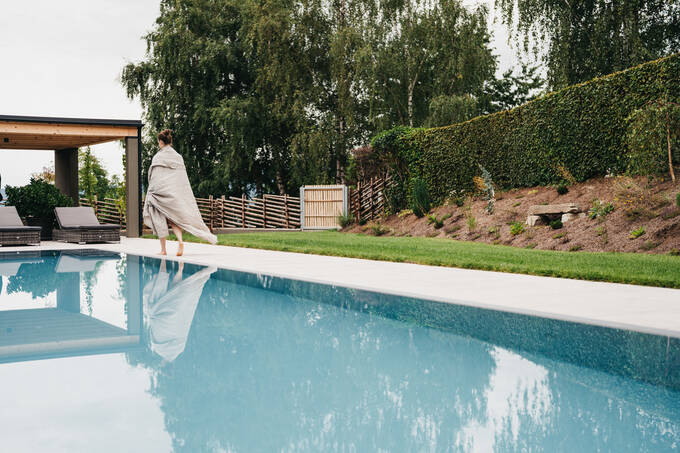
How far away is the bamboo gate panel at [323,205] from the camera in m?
24.6

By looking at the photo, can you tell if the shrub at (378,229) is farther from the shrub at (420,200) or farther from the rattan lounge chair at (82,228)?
the rattan lounge chair at (82,228)

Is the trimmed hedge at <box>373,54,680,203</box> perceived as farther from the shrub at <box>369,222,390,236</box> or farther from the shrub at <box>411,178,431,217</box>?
the shrub at <box>369,222,390,236</box>

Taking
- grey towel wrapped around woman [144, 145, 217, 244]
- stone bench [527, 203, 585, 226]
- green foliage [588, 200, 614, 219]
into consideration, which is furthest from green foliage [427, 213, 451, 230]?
grey towel wrapped around woman [144, 145, 217, 244]

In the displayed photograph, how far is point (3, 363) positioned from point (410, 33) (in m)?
23.1

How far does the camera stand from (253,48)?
94.7 feet

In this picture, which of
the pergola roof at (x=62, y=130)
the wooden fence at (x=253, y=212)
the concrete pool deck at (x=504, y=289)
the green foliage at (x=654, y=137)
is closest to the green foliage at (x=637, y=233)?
the green foliage at (x=654, y=137)

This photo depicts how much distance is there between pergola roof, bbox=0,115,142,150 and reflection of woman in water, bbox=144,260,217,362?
9.60 m

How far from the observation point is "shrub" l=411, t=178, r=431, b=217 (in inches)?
740

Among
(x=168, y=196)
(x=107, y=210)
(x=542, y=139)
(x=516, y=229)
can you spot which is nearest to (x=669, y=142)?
(x=516, y=229)

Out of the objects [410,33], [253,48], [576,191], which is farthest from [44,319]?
[253,48]

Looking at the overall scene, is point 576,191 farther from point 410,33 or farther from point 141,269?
point 410,33

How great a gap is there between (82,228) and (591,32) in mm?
15060

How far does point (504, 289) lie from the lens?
6723 millimetres

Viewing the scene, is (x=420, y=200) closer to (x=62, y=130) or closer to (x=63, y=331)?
(x=62, y=130)
